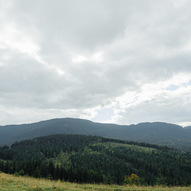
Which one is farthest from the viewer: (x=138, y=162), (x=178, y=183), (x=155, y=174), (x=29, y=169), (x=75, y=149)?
(x=75, y=149)

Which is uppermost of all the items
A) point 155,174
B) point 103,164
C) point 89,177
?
point 89,177

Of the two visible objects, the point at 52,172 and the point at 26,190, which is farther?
the point at 52,172

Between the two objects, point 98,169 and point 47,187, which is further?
point 98,169

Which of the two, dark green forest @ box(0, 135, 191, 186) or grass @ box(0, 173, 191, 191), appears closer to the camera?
grass @ box(0, 173, 191, 191)

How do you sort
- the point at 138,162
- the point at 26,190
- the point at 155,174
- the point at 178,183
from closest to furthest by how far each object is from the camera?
1. the point at 26,190
2. the point at 178,183
3. the point at 155,174
4. the point at 138,162

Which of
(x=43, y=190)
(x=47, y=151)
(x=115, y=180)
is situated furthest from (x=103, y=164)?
(x=43, y=190)

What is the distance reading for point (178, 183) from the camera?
91.4 m

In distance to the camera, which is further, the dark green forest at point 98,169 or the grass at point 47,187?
the dark green forest at point 98,169

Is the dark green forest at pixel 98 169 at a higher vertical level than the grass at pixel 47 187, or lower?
lower

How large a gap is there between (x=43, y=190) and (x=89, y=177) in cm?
5561

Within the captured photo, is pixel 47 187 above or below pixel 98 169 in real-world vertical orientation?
above

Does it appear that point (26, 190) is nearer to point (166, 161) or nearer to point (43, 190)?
point (43, 190)

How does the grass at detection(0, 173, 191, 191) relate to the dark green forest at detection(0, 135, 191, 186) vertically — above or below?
above

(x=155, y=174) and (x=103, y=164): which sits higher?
(x=103, y=164)
